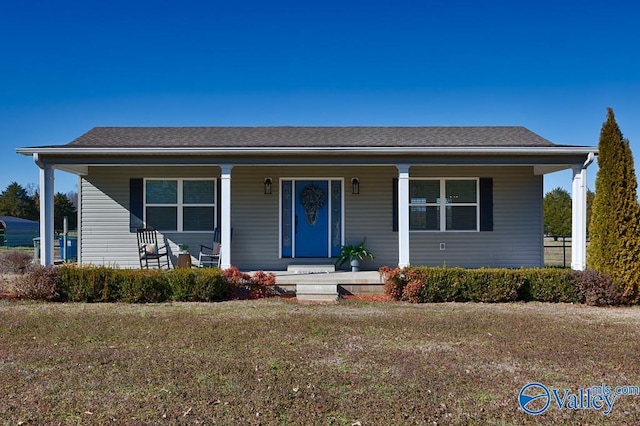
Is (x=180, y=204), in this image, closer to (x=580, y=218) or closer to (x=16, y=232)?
(x=580, y=218)

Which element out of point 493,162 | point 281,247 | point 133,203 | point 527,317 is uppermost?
point 493,162

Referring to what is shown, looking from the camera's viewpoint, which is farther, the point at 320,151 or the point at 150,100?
the point at 150,100

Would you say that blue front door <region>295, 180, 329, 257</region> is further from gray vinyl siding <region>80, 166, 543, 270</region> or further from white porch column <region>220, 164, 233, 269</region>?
white porch column <region>220, 164, 233, 269</region>

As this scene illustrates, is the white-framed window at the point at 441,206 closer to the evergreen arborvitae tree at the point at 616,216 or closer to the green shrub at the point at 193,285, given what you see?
the evergreen arborvitae tree at the point at 616,216

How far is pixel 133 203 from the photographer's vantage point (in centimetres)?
1027

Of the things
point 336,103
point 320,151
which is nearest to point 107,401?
point 320,151

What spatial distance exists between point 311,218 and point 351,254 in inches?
51.6

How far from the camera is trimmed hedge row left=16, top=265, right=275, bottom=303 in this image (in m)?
7.58

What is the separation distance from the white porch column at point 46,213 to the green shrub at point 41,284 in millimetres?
631

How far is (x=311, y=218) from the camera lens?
10.4 metres

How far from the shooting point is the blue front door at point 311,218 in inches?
409

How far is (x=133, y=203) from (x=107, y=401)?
24.9 feet

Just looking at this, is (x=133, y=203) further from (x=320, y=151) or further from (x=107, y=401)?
→ (x=107, y=401)

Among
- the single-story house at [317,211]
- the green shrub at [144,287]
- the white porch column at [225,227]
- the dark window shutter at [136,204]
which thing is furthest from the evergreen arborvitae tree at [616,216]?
the dark window shutter at [136,204]
